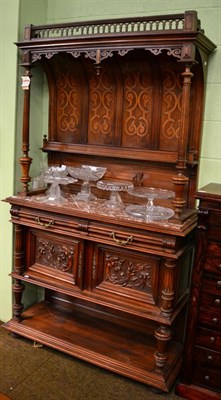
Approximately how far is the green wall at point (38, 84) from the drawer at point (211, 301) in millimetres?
723

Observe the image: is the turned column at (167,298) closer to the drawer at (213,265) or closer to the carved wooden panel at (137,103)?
the drawer at (213,265)

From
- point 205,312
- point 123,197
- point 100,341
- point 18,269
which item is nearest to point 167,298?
point 205,312

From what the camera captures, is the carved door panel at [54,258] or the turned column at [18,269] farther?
the turned column at [18,269]

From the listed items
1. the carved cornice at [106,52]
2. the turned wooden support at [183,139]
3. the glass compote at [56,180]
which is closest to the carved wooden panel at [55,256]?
the glass compote at [56,180]

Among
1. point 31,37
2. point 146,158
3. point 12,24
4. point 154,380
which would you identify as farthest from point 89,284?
point 12,24

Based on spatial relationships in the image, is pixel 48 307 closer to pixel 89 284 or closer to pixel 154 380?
pixel 89 284

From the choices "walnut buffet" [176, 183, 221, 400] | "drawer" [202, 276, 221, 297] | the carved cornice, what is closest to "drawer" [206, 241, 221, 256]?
"walnut buffet" [176, 183, 221, 400]

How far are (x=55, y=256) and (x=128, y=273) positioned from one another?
55cm

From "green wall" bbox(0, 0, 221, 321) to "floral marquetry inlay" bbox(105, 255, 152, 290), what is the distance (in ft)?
2.23

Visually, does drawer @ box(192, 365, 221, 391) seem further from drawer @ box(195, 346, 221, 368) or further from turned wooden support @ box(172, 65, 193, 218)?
turned wooden support @ box(172, 65, 193, 218)

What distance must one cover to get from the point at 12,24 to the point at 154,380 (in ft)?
8.13

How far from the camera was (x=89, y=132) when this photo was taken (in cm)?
276

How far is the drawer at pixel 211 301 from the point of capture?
2082 mm

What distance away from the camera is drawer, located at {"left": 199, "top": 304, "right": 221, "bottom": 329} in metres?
2.09
